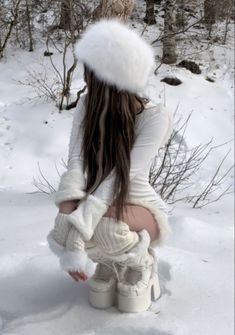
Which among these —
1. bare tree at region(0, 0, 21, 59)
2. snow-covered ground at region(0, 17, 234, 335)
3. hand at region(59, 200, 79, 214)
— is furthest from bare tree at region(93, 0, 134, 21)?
bare tree at region(0, 0, 21, 59)

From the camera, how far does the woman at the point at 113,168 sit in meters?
1.86

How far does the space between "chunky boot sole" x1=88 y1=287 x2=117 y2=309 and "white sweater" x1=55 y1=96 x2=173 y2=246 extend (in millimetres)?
315

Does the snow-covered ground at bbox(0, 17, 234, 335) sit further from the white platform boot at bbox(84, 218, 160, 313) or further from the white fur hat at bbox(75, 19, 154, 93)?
the white fur hat at bbox(75, 19, 154, 93)

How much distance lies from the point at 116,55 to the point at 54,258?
1.10m

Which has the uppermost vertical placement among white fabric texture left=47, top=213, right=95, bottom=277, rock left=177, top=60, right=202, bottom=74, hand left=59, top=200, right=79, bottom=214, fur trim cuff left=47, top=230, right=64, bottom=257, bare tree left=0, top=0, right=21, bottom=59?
hand left=59, top=200, right=79, bottom=214

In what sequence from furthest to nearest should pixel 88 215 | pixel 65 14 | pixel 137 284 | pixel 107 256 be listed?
pixel 65 14 < pixel 137 284 < pixel 107 256 < pixel 88 215

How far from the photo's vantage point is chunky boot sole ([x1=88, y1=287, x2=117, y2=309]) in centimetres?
212

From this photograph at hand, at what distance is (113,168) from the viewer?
6.43 feet

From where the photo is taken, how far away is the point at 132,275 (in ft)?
6.93

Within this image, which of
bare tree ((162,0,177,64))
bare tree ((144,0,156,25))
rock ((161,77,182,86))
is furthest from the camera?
bare tree ((144,0,156,25))

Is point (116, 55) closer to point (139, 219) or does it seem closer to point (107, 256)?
point (139, 219)

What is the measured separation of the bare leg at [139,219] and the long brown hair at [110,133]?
30 mm

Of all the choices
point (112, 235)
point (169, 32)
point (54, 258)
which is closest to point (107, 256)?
point (112, 235)

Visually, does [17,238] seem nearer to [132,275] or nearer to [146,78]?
[132,275]
